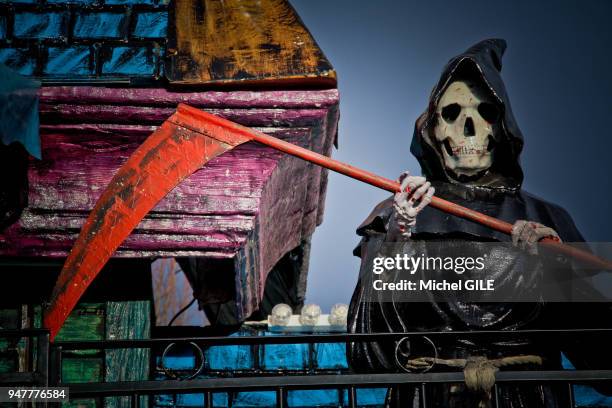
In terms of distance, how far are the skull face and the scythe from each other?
1049 millimetres

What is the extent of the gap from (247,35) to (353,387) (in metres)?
2.33

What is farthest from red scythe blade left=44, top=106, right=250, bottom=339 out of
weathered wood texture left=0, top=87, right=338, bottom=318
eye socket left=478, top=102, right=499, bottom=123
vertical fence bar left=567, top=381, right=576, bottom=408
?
vertical fence bar left=567, top=381, right=576, bottom=408

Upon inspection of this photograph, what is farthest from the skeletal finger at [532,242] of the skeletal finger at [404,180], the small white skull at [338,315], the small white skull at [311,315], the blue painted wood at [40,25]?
the blue painted wood at [40,25]

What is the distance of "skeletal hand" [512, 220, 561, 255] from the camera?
3193mm

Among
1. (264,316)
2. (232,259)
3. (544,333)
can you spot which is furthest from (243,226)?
(264,316)

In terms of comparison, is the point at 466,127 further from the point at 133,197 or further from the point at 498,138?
the point at 133,197

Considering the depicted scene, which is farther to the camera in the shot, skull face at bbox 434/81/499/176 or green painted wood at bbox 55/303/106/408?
green painted wood at bbox 55/303/106/408

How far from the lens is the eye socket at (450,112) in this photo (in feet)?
12.2

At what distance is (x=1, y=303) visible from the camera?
390 centimetres

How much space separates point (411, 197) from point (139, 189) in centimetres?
141

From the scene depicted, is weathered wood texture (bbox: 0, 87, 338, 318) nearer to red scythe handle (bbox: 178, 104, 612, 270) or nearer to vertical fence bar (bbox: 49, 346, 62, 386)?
red scythe handle (bbox: 178, 104, 612, 270)

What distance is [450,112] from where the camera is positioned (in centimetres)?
375

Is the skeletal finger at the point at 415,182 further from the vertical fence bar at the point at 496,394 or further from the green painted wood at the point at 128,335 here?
the green painted wood at the point at 128,335

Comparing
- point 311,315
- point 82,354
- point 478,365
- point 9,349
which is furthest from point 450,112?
point 9,349
